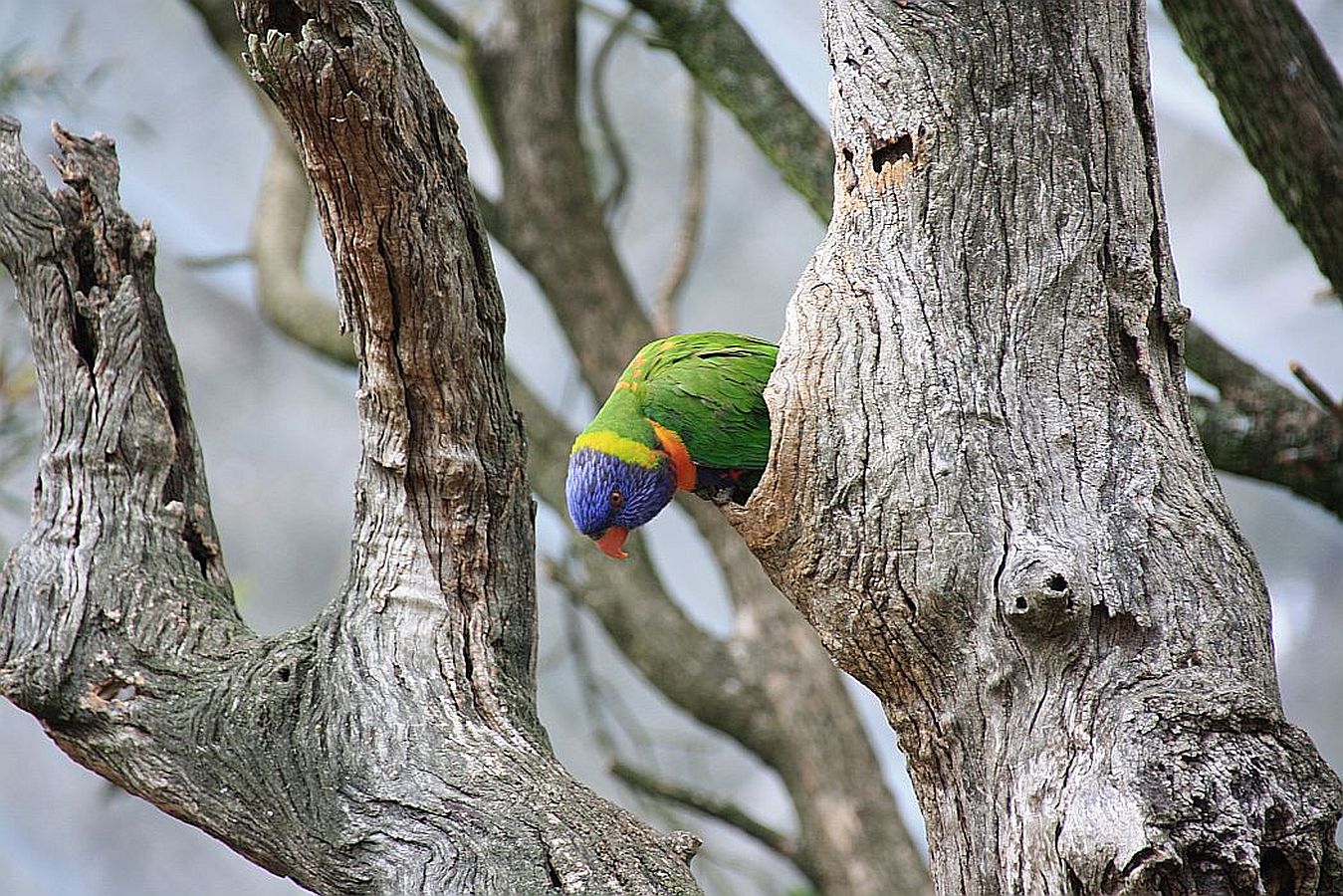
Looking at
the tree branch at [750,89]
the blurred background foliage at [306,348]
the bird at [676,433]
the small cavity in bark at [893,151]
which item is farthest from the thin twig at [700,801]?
the small cavity in bark at [893,151]

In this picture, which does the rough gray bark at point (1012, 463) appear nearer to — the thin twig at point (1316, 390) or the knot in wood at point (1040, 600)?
the knot in wood at point (1040, 600)

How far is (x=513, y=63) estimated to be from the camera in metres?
3.05

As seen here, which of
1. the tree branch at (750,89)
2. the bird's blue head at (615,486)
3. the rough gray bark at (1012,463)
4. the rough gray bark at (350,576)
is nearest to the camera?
the rough gray bark at (1012,463)

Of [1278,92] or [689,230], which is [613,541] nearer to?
[1278,92]

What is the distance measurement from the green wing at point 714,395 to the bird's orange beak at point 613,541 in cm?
23

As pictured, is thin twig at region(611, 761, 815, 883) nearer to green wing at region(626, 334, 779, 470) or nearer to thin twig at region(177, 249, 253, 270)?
green wing at region(626, 334, 779, 470)

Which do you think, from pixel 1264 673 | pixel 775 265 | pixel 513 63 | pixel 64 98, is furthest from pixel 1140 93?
pixel 64 98

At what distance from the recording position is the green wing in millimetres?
1677

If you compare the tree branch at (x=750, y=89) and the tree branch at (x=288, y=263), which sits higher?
the tree branch at (x=750, y=89)

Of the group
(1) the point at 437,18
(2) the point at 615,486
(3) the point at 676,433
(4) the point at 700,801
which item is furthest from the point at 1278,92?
(1) the point at 437,18

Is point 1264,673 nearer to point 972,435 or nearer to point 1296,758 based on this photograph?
point 1296,758

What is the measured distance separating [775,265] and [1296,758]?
10.0 ft

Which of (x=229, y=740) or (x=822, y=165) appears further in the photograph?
(x=822, y=165)

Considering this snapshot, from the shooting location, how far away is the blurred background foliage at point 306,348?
349 centimetres
